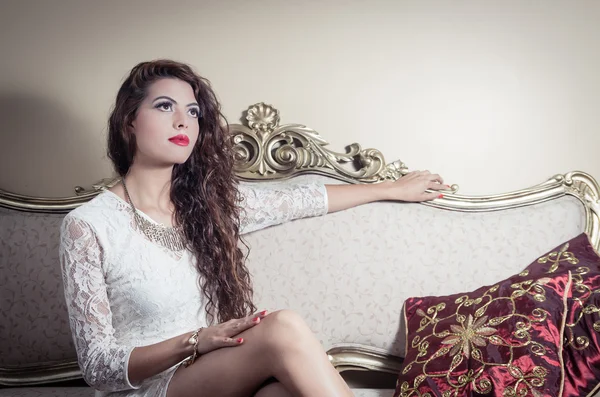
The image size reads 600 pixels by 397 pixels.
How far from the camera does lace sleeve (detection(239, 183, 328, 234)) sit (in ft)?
7.39

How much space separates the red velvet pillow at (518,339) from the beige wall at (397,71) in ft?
2.02

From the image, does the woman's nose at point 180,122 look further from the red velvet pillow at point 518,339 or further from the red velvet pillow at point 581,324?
the red velvet pillow at point 581,324

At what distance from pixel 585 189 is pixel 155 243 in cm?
154

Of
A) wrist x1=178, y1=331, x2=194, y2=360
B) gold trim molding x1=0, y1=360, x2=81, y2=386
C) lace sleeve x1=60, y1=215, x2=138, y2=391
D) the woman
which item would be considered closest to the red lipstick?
the woman

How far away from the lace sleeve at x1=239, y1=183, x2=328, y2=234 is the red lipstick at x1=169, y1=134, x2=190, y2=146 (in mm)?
305

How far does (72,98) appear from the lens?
258 centimetres

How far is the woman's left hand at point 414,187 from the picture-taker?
2328 mm

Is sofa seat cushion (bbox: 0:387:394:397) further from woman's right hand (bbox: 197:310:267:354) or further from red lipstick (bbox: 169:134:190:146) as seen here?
red lipstick (bbox: 169:134:190:146)

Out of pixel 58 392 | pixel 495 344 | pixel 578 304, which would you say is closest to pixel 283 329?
pixel 495 344

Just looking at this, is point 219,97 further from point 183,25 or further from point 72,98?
point 72,98

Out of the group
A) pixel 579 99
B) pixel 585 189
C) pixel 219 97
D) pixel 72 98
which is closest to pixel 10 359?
pixel 72 98

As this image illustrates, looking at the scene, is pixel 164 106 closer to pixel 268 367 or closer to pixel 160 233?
pixel 160 233

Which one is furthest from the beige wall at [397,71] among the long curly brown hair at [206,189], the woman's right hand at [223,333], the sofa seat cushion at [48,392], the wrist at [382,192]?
the woman's right hand at [223,333]

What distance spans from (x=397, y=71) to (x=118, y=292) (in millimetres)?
1338
